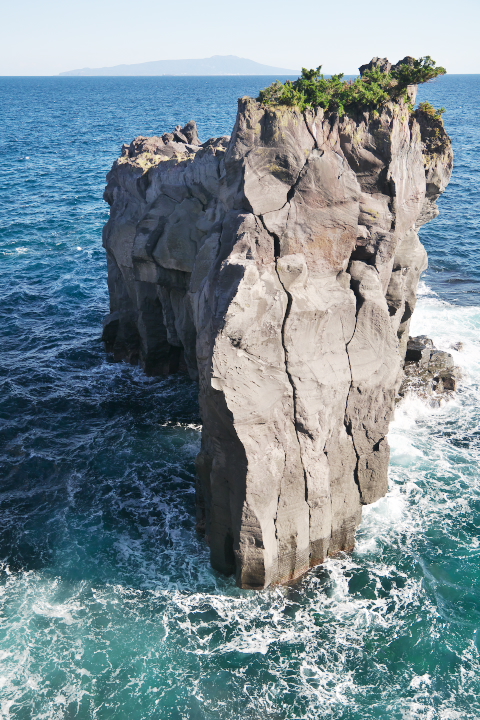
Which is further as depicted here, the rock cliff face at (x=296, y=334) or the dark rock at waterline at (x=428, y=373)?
the dark rock at waterline at (x=428, y=373)

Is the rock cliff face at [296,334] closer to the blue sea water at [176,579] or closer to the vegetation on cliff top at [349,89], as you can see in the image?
the vegetation on cliff top at [349,89]

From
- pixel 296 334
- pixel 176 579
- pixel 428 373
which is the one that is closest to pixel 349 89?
pixel 296 334

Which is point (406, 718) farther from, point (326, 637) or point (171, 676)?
point (171, 676)

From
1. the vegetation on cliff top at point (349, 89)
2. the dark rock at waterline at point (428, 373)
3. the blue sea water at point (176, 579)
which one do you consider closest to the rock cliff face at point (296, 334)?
the vegetation on cliff top at point (349, 89)

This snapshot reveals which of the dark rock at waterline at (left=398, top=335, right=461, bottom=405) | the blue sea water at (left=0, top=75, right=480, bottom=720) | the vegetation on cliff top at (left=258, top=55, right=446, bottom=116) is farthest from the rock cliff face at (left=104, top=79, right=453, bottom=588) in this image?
the dark rock at waterline at (left=398, top=335, right=461, bottom=405)

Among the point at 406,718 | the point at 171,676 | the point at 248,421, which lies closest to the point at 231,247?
the point at 248,421
